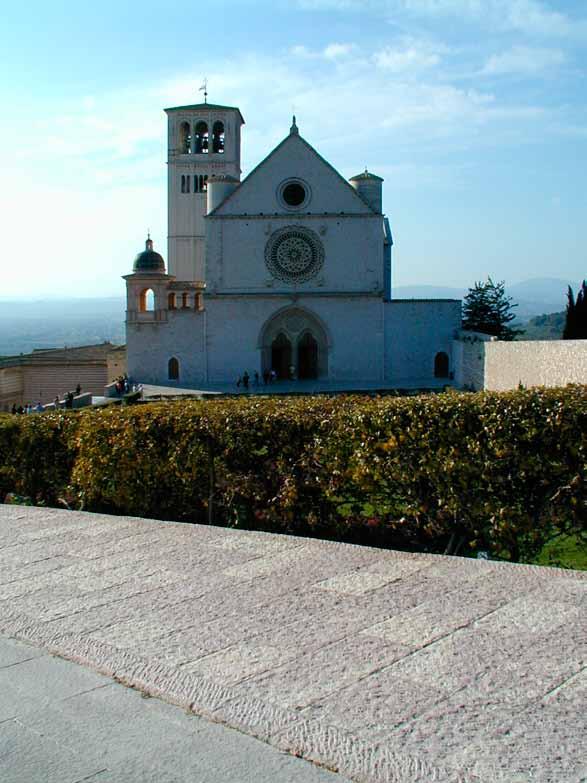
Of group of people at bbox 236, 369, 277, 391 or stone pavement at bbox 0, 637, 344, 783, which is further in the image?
group of people at bbox 236, 369, 277, 391

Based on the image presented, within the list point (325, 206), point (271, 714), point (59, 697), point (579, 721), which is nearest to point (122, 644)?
point (59, 697)

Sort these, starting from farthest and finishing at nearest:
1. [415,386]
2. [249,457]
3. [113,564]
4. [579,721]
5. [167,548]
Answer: [415,386], [249,457], [167,548], [113,564], [579,721]

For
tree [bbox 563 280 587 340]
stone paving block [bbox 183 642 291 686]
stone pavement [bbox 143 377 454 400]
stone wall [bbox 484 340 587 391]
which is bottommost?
stone pavement [bbox 143 377 454 400]

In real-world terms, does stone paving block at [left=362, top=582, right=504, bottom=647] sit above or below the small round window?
below

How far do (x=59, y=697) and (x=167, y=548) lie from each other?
2960 millimetres

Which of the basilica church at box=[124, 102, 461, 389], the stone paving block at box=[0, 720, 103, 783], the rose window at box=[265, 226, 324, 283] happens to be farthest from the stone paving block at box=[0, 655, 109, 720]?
the rose window at box=[265, 226, 324, 283]

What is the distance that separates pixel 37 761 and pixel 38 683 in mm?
879

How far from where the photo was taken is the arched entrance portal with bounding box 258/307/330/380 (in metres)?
41.0

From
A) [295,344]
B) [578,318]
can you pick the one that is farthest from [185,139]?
[578,318]

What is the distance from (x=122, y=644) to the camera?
17.2 ft

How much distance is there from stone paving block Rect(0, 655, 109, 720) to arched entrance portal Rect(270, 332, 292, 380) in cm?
3652

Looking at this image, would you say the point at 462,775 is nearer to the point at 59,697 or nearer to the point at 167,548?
the point at 59,697

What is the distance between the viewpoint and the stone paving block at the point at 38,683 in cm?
459

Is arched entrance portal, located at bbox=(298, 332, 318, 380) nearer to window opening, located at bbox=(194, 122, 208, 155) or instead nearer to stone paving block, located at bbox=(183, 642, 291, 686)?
window opening, located at bbox=(194, 122, 208, 155)
